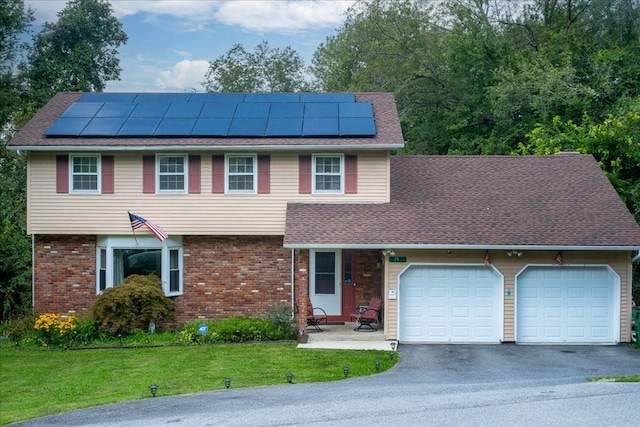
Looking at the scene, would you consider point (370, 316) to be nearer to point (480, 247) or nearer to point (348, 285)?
point (348, 285)

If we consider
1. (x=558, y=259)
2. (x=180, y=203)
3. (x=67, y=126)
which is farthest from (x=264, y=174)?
(x=558, y=259)

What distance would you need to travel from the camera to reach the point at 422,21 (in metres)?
41.9

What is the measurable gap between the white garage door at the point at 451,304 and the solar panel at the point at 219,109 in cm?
744

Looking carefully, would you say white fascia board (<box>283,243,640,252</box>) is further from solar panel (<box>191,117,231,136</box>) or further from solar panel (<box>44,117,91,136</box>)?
solar panel (<box>44,117,91,136</box>)

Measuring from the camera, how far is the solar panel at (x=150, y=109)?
25.3m

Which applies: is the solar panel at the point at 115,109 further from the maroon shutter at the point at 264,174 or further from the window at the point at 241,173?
the maroon shutter at the point at 264,174

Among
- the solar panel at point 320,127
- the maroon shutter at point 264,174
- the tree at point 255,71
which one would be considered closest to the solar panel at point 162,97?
the maroon shutter at point 264,174

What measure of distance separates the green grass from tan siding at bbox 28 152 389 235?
12.2ft

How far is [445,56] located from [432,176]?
16.0 meters

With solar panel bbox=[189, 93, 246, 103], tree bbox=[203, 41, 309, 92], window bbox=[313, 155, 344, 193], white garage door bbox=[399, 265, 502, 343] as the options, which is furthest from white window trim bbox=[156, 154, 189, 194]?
tree bbox=[203, 41, 309, 92]

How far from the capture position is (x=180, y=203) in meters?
23.7

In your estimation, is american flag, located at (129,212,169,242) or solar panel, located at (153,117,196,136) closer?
american flag, located at (129,212,169,242)

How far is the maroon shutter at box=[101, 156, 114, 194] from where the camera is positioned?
23.8 metres

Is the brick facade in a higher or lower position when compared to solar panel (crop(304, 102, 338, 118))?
lower
